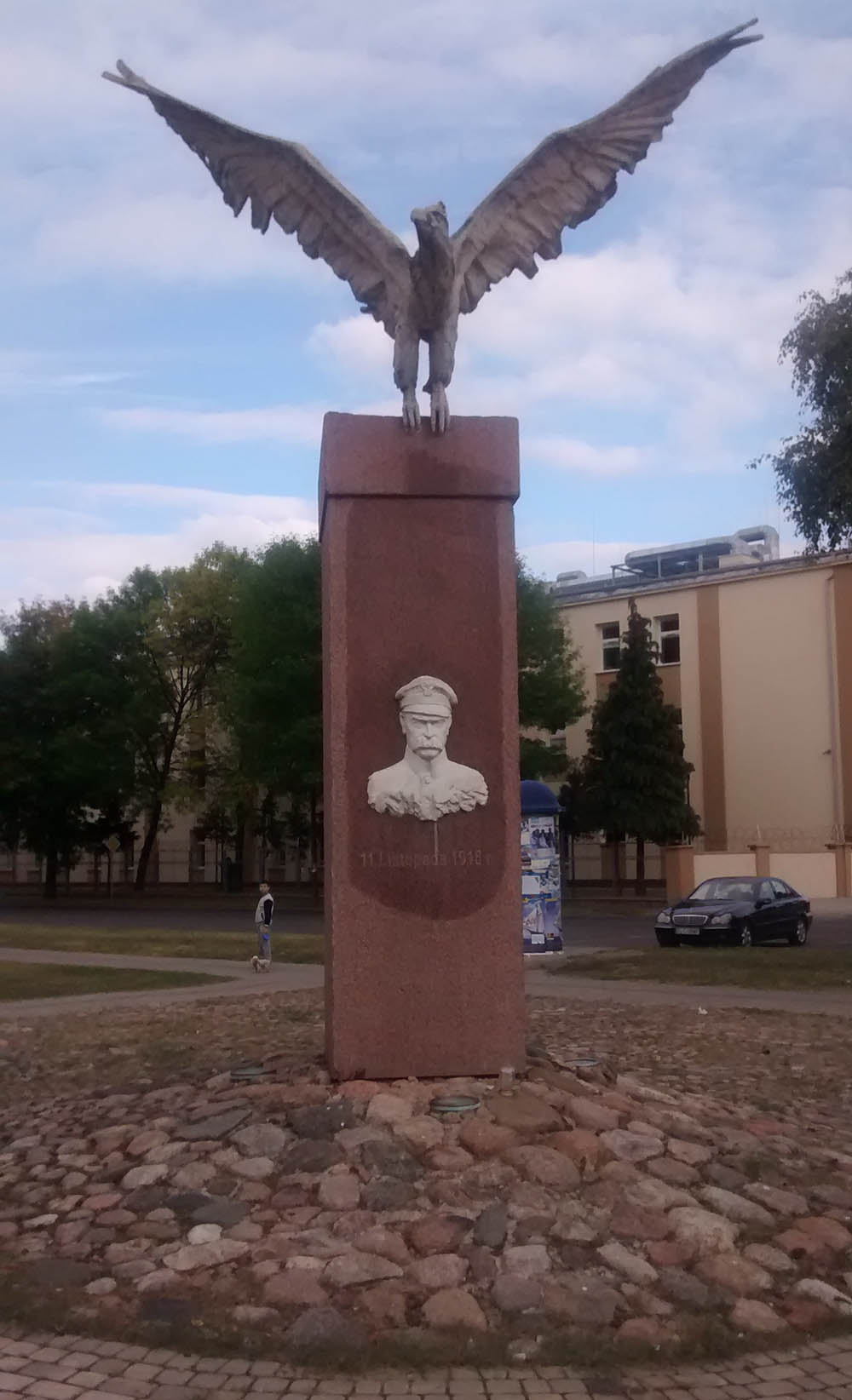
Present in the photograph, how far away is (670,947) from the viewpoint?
20688mm

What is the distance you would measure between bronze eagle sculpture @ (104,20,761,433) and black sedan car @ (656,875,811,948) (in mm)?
15561

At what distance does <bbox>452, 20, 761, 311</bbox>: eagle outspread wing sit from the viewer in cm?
713

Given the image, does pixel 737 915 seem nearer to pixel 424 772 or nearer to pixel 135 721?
pixel 424 772

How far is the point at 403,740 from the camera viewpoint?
21.9 feet

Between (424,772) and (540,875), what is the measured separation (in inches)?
537

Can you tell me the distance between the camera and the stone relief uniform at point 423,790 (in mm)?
6598

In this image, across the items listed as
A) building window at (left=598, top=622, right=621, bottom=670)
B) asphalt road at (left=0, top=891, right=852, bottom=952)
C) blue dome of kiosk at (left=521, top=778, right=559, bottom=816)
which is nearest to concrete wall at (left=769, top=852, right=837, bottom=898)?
asphalt road at (left=0, top=891, right=852, bottom=952)

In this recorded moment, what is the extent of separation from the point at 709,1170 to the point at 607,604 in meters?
40.1

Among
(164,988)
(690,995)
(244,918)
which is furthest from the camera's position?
(244,918)

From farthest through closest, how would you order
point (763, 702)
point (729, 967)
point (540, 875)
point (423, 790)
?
point (763, 702)
point (540, 875)
point (729, 967)
point (423, 790)

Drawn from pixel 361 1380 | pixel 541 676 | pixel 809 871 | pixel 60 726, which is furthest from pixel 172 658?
pixel 361 1380

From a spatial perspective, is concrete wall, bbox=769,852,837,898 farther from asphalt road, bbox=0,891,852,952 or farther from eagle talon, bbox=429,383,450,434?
eagle talon, bbox=429,383,450,434

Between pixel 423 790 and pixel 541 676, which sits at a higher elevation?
pixel 541 676

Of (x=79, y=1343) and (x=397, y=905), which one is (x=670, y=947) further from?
(x=79, y=1343)
